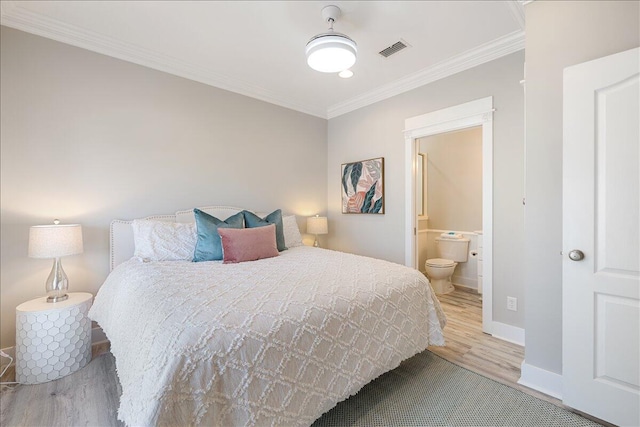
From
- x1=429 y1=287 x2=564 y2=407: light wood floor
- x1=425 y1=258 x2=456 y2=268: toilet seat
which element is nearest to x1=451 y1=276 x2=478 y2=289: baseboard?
x1=425 y1=258 x2=456 y2=268: toilet seat

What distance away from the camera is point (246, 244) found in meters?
2.49

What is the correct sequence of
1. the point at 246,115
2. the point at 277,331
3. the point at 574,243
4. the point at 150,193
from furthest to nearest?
the point at 246,115
the point at 150,193
the point at 574,243
the point at 277,331

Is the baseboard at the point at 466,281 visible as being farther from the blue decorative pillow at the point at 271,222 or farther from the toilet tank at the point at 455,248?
the blue decorative pillow at the point at 271,222

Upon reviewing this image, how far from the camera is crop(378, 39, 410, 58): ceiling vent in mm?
2491

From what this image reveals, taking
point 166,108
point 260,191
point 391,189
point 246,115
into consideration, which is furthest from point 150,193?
point 391,189

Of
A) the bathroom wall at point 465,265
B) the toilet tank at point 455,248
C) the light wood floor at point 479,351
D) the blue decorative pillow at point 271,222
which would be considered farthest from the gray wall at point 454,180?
the blue decorative pillow at point 271,222

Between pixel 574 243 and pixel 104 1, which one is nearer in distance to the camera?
pixel 574 243

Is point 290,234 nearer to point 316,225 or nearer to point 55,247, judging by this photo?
point 316,225

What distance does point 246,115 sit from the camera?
343 cm

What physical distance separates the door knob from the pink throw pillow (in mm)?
2186

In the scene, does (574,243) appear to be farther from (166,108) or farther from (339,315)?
(166,108)

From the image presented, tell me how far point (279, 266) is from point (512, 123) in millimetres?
2412

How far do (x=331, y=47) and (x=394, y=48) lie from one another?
878mm

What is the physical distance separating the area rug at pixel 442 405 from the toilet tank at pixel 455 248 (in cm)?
231
